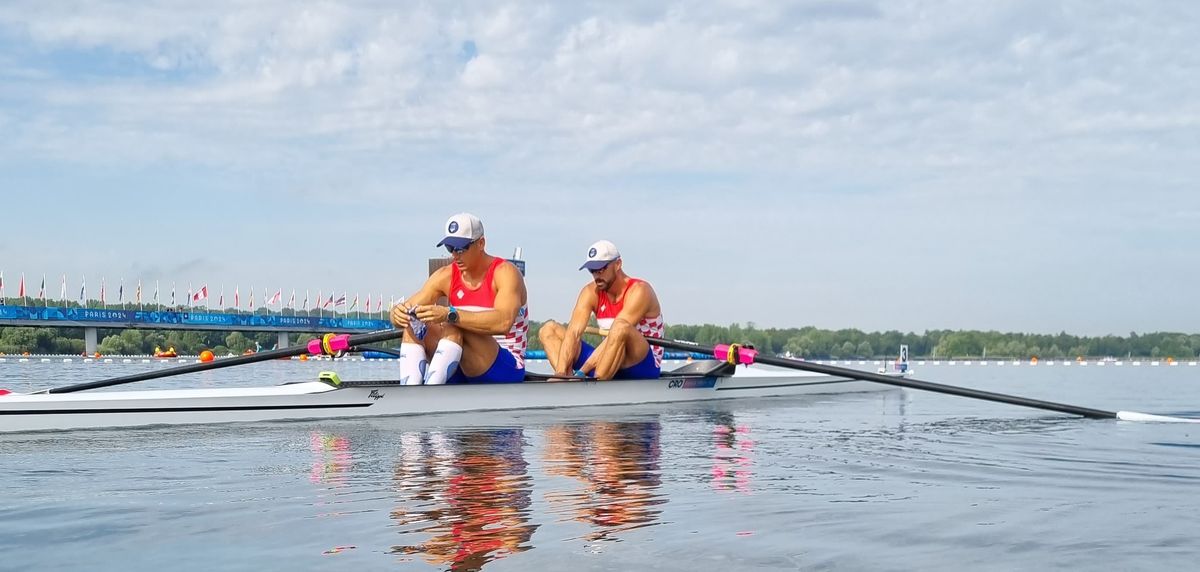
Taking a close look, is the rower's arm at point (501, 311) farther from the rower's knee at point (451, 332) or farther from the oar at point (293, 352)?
the oar at point (293, 352)

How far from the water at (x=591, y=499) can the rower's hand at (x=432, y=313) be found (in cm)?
123

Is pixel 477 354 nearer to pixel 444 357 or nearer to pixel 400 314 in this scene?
pixel 444 357

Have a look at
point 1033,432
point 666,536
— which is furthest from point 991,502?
point 1033,432

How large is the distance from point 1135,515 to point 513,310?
7.59 metres

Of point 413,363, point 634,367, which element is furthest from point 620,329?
point 413,363

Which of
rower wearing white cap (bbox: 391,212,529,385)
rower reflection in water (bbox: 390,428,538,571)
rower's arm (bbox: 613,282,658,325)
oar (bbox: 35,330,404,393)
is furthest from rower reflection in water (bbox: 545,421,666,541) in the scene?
rower's arm (bbox: 613,282,658,325)

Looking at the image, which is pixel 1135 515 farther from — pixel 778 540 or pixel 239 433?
pixel 239 433

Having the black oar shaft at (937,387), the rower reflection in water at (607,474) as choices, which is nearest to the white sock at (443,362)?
the rower reflection in water at (607,474)

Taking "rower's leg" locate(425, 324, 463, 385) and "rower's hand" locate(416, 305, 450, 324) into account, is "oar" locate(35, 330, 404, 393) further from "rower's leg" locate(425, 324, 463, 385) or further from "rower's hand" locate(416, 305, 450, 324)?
"rower's hand" locate(416, 305, 450, 324)

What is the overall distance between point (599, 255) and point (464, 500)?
9179mm

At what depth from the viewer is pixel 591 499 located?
612 centimetres

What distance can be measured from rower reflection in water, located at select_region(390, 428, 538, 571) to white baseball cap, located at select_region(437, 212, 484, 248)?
319 cm

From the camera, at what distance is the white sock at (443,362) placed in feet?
41.5

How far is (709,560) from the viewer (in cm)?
455
